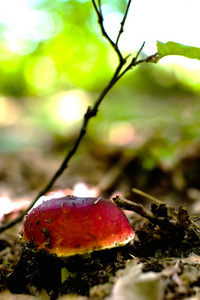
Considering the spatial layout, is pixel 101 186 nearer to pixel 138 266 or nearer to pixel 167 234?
pixel 167 234

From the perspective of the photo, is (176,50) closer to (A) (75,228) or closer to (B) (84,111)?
(A) (75,228)

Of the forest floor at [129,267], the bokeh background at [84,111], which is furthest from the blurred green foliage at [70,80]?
the forest floor at [129,267]

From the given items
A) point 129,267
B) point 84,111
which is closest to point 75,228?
point 129,267

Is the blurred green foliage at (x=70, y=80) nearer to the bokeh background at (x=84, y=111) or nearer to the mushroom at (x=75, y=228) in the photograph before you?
the bokeh background at (x=84, y=111)

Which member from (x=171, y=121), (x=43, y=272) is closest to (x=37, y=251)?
(x=43, y=272)

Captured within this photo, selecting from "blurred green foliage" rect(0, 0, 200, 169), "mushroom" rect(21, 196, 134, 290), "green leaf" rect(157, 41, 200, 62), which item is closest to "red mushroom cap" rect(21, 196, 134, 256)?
"mushroom" rect(21, 196, 134, 290)

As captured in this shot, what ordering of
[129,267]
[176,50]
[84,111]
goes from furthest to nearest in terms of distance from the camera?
[84,111], [176,50], [129,267]

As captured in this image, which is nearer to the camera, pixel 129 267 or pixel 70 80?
pixel 129 267
